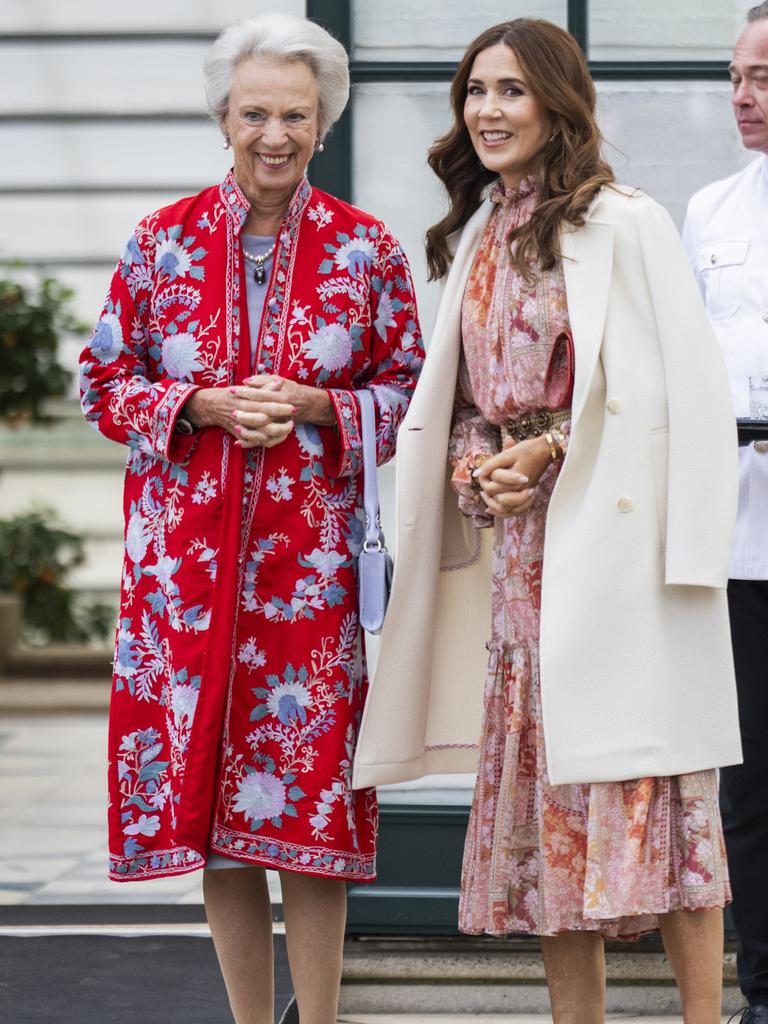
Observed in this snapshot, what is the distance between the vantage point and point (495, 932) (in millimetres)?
2582

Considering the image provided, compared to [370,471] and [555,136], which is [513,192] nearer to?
[555,136]

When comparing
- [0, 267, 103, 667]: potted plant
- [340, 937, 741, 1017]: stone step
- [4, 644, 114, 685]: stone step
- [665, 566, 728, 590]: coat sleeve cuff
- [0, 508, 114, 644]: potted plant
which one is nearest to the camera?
[665, 566, 728, 590]: coat sleeve cuff

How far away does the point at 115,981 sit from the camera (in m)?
3.53

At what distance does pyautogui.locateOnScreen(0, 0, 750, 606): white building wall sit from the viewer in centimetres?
358

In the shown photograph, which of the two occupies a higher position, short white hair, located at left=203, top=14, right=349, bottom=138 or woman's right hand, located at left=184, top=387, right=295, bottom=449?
short white hair, located at left=203, top=14, right=349, bottom=138

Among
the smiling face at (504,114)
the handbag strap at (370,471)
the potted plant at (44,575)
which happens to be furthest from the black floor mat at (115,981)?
the potted plant at (44,575)

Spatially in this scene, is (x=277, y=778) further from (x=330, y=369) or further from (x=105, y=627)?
(x=105, y=627)

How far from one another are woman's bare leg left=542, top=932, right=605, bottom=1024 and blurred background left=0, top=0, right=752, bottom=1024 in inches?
38.1

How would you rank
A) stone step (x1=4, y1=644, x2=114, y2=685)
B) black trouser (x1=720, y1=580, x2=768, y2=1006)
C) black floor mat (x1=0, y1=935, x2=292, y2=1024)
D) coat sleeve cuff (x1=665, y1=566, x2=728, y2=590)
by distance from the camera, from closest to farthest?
coat sleeve cuff (x1=665, y1=566, x2=728, y2=590) < black trouser (x1=720, y1=580, x2=768, y2=1006) < black floor mat (x1=0, y1=935, x2=292, y2=1024) < stone step (x1=4, y1=644, x2=114, y2=685)

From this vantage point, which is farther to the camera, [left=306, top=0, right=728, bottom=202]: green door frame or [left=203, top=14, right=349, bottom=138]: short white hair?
[left=306, top=0, right=728, bottom=202]: green door frame

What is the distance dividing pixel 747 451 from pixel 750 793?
24.4 inches

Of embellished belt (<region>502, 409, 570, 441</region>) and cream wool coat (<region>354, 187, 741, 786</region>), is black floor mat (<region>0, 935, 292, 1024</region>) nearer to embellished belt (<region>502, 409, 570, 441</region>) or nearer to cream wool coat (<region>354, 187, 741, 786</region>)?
cream wool coat (<region>354, 187, 741, 786</region>)

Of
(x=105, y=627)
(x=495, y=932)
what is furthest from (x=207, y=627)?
(x=105, y=627)

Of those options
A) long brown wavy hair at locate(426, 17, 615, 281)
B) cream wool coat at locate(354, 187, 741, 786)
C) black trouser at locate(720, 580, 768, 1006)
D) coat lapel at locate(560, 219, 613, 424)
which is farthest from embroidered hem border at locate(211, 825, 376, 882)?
long brown wavy hair at locate(426, 17, 615, 281)
